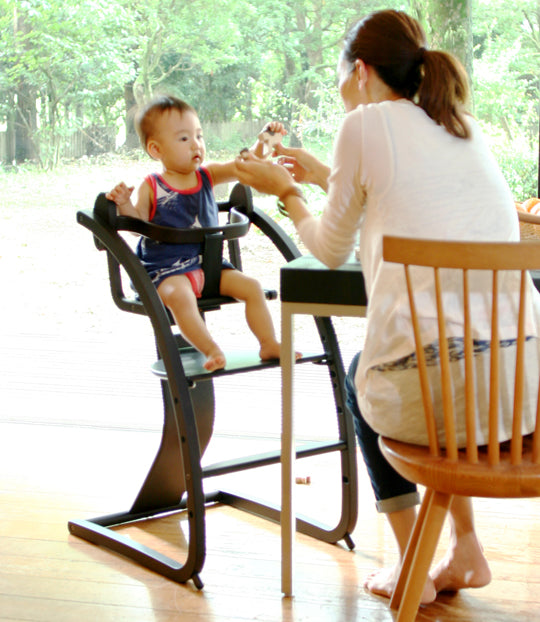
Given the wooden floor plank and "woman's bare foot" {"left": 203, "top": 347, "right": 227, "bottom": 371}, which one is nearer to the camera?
the wooden floor plank

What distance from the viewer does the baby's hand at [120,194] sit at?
2199 mm

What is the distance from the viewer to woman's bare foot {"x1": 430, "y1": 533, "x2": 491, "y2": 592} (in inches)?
80.7

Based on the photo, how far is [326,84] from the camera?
3.58 m

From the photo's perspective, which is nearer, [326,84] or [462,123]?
[462,123]

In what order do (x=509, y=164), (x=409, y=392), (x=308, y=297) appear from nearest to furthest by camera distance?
(x=409, y=392) < (x=308, y=297) < (x=509, y=164)

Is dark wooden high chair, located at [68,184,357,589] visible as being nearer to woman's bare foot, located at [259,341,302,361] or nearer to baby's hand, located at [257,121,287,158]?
woman's bare foot, located at [259,341,302,361]

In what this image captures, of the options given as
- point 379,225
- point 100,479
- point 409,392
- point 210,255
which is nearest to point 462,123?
point 379,225

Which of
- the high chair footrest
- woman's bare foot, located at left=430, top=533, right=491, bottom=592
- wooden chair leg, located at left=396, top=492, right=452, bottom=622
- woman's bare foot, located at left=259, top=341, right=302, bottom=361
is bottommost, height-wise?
woman's bare foot, located at left=430, top=533, right=491, bottom=592

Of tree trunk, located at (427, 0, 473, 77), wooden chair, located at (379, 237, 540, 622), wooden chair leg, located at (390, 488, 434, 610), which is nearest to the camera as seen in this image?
wooden chair, located at (379, 237, 540, 622)

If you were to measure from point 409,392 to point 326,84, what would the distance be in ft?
7.09

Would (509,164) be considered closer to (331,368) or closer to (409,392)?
→ (331,368)

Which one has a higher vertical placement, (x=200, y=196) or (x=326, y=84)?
(x=326, y=84)

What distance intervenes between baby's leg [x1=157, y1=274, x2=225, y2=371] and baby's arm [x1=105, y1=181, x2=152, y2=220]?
0.60ft

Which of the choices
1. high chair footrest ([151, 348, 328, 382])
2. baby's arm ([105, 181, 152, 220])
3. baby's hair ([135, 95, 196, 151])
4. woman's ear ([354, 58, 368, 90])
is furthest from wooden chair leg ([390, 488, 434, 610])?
baby's hair ([135, 95, 196, 151])
